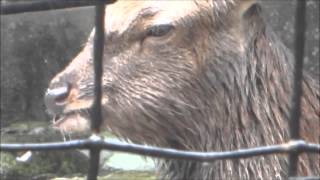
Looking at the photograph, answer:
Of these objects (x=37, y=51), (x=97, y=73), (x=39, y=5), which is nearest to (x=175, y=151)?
(x=97, y=73)

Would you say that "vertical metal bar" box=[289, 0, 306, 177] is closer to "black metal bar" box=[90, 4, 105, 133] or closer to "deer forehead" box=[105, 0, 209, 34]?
"black metal bar" box=[90, 4, 105, 133]

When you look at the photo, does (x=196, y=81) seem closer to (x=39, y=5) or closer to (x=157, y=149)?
(x=39, y=5)

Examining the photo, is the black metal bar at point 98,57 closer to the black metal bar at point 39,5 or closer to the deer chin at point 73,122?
the black metal bar at point 39,5

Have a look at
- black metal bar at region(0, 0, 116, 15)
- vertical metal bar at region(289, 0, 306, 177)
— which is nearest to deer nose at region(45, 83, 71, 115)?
black metal bar at region(0, 0, 116, 15)

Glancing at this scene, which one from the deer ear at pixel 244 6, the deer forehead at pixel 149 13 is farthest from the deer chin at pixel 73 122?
the deer ear at pixel 244 6

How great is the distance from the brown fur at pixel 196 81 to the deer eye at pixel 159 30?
11 mm

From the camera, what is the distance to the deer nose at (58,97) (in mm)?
2752

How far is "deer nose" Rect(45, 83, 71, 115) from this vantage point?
9.03 ft

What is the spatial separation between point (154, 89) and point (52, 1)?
1.13 metres

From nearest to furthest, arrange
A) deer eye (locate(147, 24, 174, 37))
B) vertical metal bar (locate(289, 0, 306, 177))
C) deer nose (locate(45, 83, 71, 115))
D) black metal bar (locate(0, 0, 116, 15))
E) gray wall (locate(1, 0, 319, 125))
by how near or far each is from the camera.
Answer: vertical metal bar (locate(289, 0, 306, 177)) < black metal bar (locate(0, 0, 116, 15)) < deer nose (locate(45, 83, 71, 115)) < deer eye (locate(147, 24, 174, 37)) < gray wall (locate(1, 0, 319, 125))

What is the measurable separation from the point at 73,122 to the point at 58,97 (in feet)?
0.24

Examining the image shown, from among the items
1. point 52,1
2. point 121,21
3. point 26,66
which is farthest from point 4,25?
point 52,1

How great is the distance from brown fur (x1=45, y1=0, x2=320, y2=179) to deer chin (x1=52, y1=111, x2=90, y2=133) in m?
0.03

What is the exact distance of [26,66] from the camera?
5320 mm
